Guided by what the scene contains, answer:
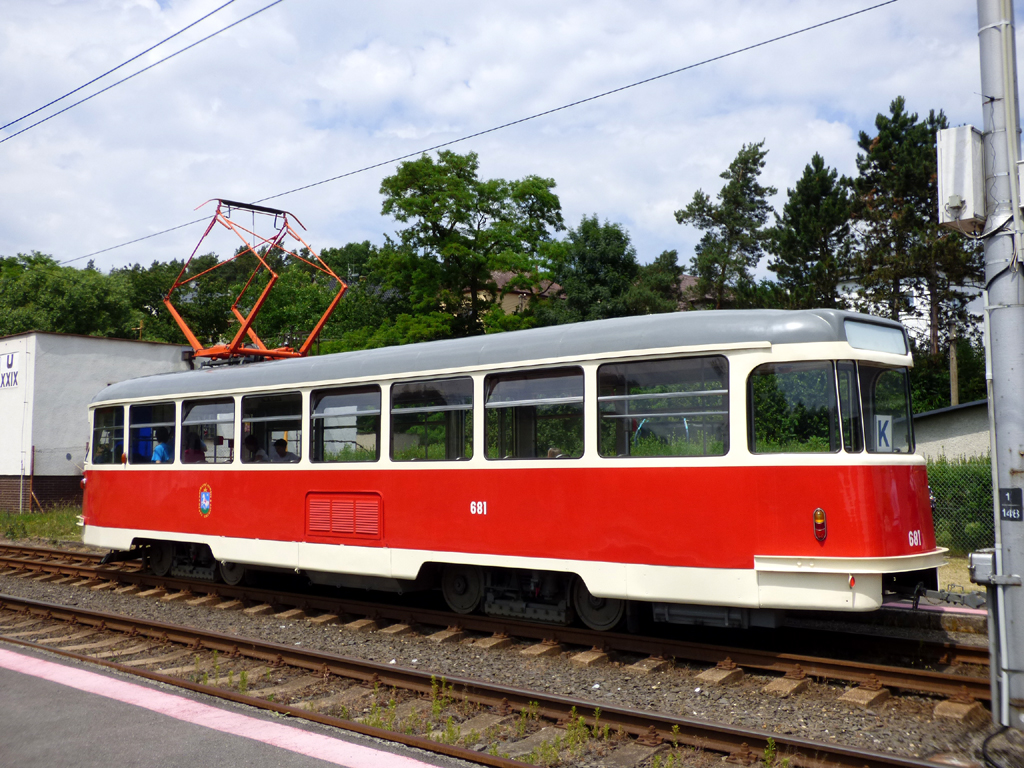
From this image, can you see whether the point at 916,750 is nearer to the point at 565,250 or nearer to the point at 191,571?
the point at 191,571

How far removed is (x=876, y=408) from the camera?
7230 mm

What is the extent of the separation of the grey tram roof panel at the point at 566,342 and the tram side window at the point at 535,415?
20cm

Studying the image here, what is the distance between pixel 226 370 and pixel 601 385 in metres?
5.80

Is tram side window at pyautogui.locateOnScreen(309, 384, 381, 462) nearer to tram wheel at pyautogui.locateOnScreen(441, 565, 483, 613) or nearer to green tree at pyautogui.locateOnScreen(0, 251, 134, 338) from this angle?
tram wheel at pyautogui.locateOnScreen(441, 565, 483, 613)

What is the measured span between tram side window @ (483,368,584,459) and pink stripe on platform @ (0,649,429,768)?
131 inches

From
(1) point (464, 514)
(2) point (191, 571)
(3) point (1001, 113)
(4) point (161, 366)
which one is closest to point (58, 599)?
(2) point (191, 571)

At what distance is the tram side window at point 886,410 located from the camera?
7117 mm

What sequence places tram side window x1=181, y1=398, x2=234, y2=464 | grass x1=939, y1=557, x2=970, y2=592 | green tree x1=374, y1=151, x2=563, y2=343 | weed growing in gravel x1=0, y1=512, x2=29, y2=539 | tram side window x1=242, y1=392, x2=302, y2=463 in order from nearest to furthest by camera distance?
grass x1=939, y1=557, x2=970, y2=592 → tram side window x1=242, y1=392, x2=302, y2=463 → tram side window x1=181, y1=398, x2=234, y2=464 → weed growing in gravel x1=0, y1=512, x2=29, y2=539 → green tree x1=374, y1=151, x2=563, y2=343

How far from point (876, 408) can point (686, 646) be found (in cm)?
249

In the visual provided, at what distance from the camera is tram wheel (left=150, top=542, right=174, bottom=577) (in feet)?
42.5

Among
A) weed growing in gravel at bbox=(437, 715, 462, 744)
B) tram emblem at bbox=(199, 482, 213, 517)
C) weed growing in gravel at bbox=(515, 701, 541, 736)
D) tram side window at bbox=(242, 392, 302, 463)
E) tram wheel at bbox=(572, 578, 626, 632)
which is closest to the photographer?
weed growing in gravel at bbox=(437, 715, 462, 744)

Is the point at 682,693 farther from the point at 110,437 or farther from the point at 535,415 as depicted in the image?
the point at 110,437

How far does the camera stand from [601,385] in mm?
7887

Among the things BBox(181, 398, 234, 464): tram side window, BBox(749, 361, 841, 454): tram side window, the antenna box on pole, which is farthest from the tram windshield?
BBox(181, 398, 234, 464): tram side window
